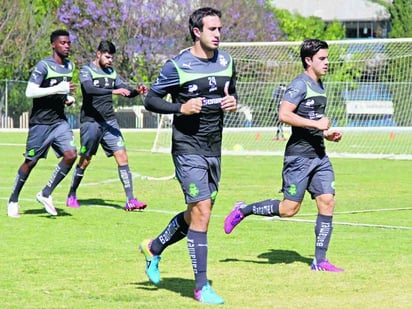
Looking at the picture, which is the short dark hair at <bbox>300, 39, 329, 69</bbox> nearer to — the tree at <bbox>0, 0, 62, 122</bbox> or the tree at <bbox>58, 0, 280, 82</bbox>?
the tree at <bbox>58, 0, 280, 82</bbox>

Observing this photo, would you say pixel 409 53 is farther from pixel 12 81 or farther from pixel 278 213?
pixel 12 81

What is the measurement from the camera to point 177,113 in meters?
8.10

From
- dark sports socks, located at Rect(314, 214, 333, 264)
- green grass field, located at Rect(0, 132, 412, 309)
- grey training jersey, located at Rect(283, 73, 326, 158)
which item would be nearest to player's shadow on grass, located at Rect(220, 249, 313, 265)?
green grass field, located at Rect(0, 132, 412, 309)

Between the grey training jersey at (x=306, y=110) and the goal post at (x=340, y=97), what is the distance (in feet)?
67.2

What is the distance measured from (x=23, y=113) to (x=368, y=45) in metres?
25.8

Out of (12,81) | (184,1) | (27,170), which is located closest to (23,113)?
(12,81)

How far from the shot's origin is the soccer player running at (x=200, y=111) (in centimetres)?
817

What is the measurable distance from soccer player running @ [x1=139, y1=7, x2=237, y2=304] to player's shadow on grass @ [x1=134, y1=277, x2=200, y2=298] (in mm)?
381

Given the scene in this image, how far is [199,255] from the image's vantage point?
8.16 meters

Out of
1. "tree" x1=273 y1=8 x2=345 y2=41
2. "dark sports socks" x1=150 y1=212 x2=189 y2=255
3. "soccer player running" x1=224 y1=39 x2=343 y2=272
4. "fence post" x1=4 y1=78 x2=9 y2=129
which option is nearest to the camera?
"dark sports socks" x1=150 y1=212 x2=189 y2=255

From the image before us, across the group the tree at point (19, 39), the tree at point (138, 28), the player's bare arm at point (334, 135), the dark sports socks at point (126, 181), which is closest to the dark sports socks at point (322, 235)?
the player's bare arm at point (334, 135)

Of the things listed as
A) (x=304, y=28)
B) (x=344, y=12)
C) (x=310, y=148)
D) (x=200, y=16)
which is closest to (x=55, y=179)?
(x=310, y=148)

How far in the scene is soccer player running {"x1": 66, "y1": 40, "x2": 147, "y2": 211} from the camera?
14.6m

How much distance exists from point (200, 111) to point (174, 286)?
1536mm
